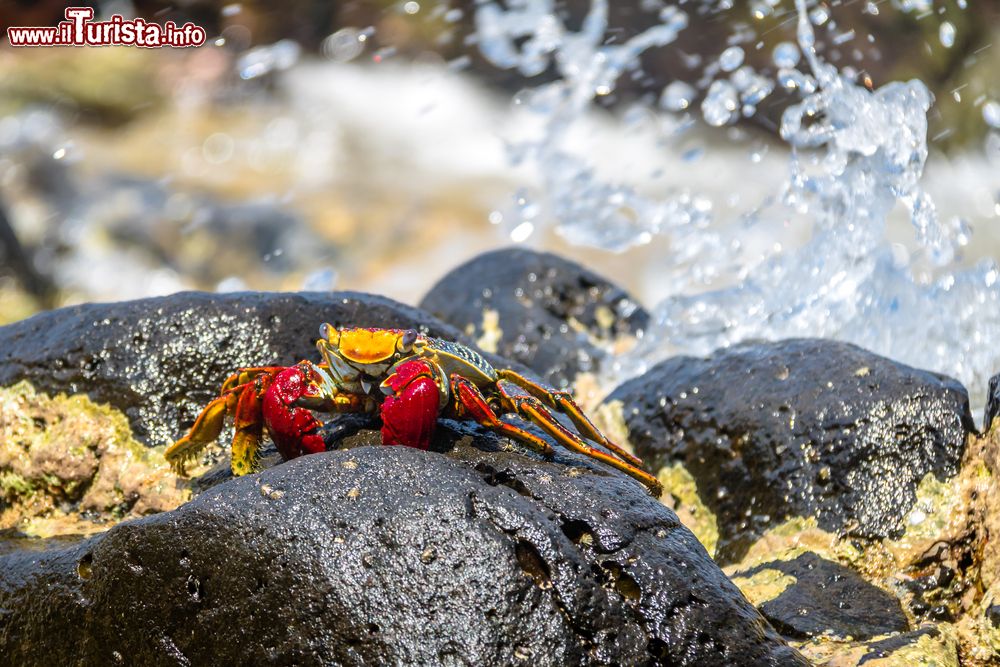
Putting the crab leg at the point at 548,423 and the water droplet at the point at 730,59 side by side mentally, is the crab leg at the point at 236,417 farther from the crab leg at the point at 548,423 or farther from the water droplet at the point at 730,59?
the water droplet at the point at 730,59

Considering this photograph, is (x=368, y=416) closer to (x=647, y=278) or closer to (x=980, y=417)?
(x=980, y=417)

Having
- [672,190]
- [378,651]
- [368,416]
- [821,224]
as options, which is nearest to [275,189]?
[672,190]

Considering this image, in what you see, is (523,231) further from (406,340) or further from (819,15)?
(406,340)

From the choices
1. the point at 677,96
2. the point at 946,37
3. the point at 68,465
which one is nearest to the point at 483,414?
the point at 68,465

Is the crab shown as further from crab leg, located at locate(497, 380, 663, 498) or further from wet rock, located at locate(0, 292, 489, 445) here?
wet rock, located at locate(0, 292, 489, 445)

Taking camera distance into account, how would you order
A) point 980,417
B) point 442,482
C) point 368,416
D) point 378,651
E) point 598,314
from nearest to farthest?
point 378,651 → point 442,482 → point 368,416 → point 980,417 → point 598,314

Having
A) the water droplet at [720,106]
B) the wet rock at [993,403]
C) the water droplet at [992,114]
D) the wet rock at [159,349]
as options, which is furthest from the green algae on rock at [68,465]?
the water droplet at [992,114]

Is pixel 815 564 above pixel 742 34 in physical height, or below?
above

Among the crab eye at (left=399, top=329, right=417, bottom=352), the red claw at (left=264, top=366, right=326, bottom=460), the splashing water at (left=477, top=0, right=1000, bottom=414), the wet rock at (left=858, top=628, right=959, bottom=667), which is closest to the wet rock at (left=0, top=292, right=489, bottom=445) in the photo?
the red claw at (left=264, top=366, right=326, bottom=460)
